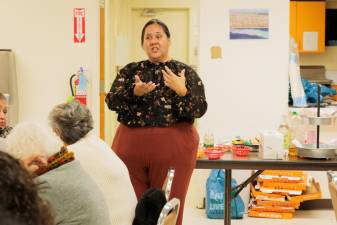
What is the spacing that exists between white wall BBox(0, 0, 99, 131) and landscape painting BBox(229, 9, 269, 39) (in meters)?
1.20

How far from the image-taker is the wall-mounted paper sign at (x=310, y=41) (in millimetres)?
7539

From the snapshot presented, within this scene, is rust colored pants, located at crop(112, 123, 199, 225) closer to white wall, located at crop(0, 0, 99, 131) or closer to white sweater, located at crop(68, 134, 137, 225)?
white sweater, located at crop(68, 134, 137, 225)

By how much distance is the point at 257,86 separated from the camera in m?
5.01

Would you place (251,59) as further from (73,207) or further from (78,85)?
(73,207)

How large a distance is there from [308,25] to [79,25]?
3769 millimetres

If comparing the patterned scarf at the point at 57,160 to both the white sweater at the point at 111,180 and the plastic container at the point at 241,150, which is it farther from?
the plastic container at the point at 241,150

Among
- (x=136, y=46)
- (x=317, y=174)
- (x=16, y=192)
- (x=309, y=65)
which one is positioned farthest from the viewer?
(x=309, y=65)

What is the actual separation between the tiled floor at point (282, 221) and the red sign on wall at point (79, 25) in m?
1.78

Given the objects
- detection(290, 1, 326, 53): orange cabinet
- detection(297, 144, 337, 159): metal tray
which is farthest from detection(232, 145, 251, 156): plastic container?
detection(290, 1, 326, 53): orange cabinet

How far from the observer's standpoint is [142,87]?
306 centimetres

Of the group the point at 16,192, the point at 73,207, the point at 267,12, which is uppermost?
the point at 267,12

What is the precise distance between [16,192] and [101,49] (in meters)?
3.96

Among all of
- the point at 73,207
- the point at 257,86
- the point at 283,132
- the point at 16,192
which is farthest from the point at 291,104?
the point at 16,192

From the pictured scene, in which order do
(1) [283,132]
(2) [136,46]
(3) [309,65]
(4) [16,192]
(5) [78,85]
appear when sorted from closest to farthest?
(4) [16,192] → (1) [283,132] → (5) [78,85] → (2) [136,46] → (3) [309,65]
